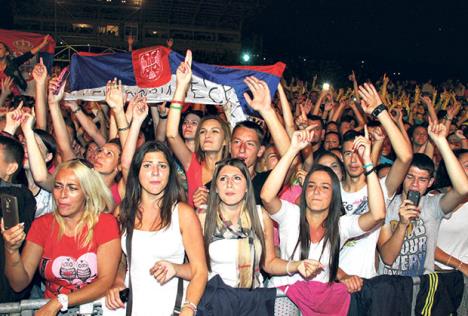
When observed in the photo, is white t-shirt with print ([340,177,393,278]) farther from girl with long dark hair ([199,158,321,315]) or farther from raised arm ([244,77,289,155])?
raised arm ([244,77,289,155])

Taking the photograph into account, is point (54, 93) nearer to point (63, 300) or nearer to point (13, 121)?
point (13, 121)

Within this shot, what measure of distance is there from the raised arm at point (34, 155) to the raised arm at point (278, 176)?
1762 millimetres

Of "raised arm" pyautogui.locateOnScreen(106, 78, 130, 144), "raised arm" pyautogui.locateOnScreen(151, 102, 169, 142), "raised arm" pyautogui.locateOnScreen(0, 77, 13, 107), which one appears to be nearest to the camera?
"raised arm" pyautogui.locateOnScreen(106, 78, 130, 144)

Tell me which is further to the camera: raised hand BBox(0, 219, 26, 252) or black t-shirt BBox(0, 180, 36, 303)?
black t-shirt BBox(0, 180, 36, 303)

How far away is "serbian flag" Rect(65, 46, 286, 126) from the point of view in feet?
22.2

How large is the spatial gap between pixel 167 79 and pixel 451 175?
12.5 ft

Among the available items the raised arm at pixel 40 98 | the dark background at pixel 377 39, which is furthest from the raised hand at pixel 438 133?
the dark background at pixel 377 39

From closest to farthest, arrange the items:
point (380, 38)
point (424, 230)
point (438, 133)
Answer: point (424, 230) < point (438, 133) < point (380, 38)

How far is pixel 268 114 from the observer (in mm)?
4730

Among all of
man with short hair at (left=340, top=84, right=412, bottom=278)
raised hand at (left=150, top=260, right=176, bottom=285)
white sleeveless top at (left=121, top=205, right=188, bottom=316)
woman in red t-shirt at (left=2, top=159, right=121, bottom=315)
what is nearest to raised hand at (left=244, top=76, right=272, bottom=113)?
man with short hair at (left=340, top=84, right=412, bottom=278)

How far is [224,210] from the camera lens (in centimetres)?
404

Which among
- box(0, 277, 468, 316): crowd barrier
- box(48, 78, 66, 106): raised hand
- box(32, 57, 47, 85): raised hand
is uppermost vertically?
box(32, 57, 47, 85): raised hand

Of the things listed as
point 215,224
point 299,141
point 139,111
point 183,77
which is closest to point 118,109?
point 139,111

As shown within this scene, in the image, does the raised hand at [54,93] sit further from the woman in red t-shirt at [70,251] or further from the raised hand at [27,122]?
the woman in red t-shirt at [70,251]
